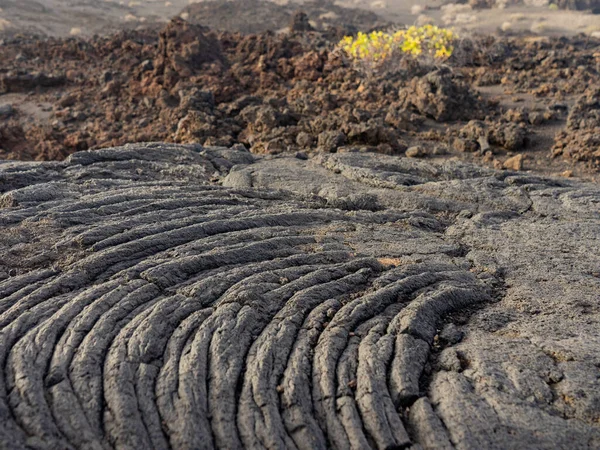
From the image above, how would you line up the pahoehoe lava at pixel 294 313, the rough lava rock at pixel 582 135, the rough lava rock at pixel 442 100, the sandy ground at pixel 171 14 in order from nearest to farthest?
1. the pahoehoe lava at pixel 294 313
2. the rough lava rock at pixel 582 135
3. the rough lava rock at pixel 442 100
4. the sandy ground at pixel 171 14

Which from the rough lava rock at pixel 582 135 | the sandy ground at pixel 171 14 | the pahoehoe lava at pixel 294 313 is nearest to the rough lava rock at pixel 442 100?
the rough lava rock at pixel 582 135

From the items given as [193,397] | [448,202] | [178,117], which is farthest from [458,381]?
[178,117]

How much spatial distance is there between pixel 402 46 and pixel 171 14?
21.6 m

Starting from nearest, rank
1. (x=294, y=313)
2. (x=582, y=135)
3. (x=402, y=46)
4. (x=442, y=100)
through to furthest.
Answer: (x=294, y=313), (x=582, y=135), (x=442, y=100), (x=402, y=46)

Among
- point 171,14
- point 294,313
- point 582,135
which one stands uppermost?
point 171,14

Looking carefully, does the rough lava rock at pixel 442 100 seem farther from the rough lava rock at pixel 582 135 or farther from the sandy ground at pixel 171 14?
the sandy ground at pixel 171 14

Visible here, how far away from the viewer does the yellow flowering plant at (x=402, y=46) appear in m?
14.9

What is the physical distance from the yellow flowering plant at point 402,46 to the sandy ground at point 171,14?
873 cm

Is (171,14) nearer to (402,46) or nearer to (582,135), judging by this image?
(402,46)

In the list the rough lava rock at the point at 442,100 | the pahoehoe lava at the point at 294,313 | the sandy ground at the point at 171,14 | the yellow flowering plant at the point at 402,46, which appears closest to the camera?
the pahoehoe lava at the point at 294,313

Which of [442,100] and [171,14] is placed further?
[171,14]

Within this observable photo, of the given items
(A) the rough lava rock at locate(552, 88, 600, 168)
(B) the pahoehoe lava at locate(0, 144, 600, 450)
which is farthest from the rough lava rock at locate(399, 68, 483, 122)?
(B) the pahoehoe lava at locate(0, 144, 600, 450)

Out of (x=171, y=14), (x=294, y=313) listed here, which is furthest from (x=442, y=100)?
(x=171, y=14)

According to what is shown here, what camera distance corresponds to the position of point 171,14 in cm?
3250
